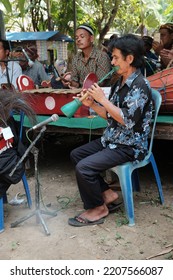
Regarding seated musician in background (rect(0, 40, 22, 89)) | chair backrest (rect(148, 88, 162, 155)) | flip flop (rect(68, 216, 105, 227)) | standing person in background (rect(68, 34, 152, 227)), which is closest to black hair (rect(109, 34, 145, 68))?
standing person in background (rect(68, 34, 152, 227))

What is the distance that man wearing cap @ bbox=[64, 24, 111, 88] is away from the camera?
153 inches

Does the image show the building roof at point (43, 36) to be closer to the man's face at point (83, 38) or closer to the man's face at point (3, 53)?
the man's face at point (3, 53)

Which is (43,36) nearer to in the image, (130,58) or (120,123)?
(130,58)

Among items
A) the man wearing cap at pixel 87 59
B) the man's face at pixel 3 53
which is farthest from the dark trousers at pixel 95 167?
the man's face at pixel 3 53

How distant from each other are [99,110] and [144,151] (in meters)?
0.54

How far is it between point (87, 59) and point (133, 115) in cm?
161

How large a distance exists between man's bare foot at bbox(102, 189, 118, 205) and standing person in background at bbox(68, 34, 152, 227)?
127 millimetres

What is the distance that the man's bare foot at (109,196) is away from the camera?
306 centimetres

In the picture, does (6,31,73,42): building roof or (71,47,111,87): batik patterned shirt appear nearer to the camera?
(71,47,111,87): batik patterned shirt

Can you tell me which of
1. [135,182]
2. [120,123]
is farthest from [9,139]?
[135,182]

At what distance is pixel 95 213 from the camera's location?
2939 mm

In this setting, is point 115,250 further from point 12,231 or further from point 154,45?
point 154,45

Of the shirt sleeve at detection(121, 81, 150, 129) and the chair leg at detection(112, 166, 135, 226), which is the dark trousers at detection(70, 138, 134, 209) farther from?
the shirt sleeve at detection(121, 81, 150, 129)

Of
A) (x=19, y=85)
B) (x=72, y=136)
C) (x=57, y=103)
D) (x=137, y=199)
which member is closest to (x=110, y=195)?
(x=137, y=199)
